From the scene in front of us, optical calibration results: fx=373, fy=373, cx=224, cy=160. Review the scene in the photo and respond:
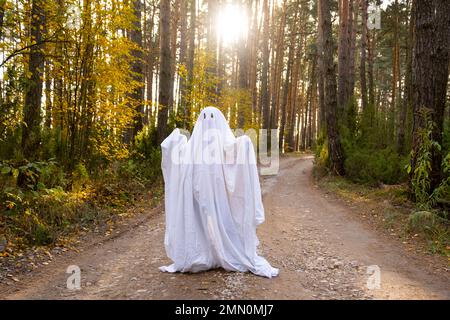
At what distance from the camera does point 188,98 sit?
1473cm

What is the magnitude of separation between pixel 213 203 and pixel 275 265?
4.55 ft

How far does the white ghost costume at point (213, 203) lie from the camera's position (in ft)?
16.1

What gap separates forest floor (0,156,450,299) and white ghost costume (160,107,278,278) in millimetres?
238

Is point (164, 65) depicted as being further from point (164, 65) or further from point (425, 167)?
point (425, 167)

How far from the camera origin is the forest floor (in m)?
4.37

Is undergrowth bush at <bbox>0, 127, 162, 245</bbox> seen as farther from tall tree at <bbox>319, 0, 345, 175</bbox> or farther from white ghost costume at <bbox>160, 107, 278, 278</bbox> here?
tall tree at <bbox>319, 0, 345, 175</bbox>

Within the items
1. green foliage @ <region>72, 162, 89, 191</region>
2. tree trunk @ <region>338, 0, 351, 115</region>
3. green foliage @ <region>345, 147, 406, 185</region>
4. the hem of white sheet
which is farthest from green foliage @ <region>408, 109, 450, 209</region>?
tree trunk @ <region>338, 0, 351, 115</region>

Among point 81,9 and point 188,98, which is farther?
point 188,98

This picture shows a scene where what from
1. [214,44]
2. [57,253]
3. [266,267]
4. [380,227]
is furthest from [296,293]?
[214,44]

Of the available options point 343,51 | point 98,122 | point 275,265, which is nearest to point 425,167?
point 275,265

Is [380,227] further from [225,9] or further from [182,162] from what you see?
[225,9]
